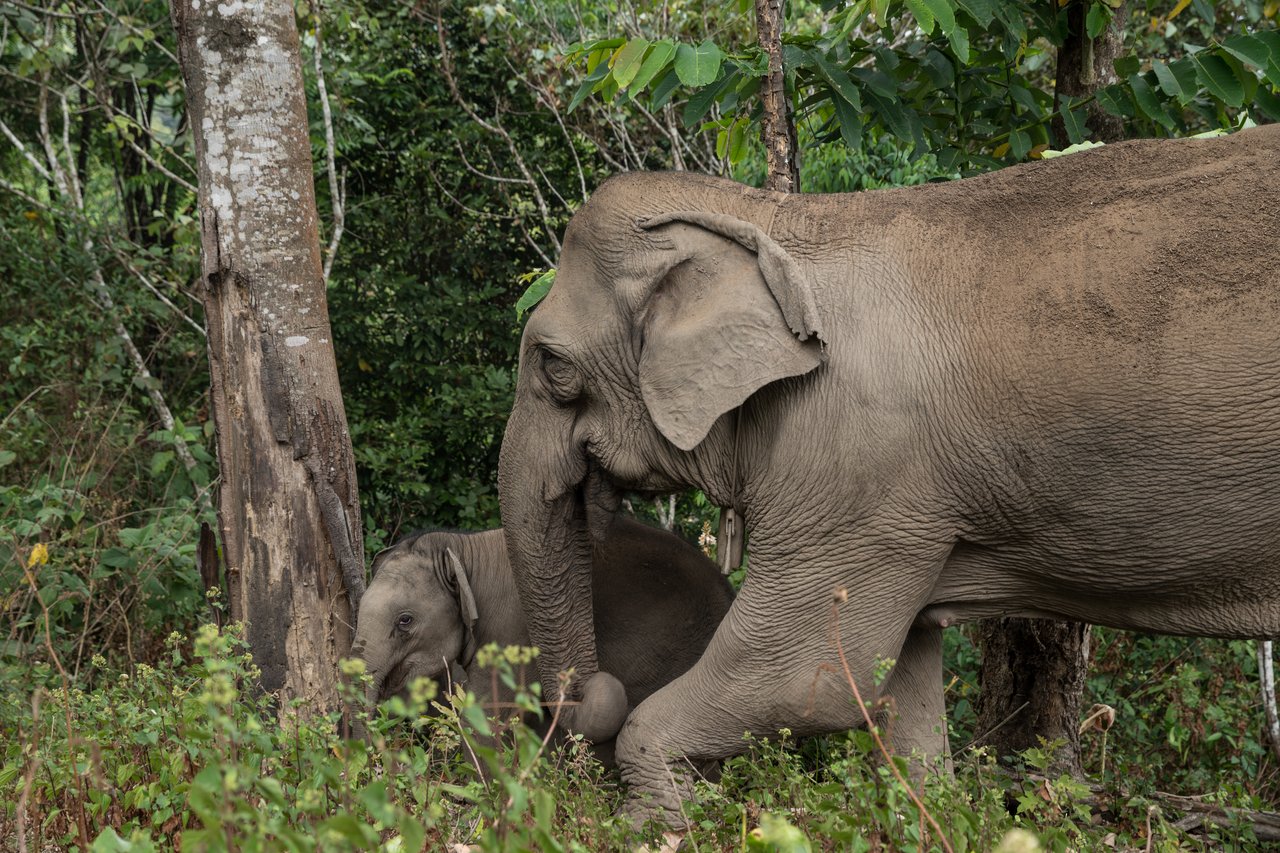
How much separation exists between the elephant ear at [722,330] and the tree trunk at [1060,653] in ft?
7.27

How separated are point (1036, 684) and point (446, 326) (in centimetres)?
414

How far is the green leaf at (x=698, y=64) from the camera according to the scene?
4.41m

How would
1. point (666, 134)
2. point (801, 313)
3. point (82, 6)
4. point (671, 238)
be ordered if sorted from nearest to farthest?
point (801, 313), point (671, 238), point (666, 134), point (82, 6)

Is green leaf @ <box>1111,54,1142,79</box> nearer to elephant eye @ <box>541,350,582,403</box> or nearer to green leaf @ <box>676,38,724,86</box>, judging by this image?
green leaf @ <box>676,38,724,86</box>

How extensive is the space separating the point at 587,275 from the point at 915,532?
1.39m

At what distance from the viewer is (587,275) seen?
4.45 metres

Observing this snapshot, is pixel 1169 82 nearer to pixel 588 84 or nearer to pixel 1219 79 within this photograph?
pixel 1219 79

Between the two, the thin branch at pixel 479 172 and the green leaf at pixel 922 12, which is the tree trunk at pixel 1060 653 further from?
the thin branch at pixel 479 172

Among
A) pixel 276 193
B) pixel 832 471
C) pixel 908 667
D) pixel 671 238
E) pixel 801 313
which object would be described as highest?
pixel 276 193

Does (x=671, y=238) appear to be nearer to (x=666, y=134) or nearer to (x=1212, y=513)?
(x=1212, y=513)

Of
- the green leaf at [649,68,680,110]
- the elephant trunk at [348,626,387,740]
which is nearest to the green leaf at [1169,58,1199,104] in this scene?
the green leaf at [649,68,680,110]

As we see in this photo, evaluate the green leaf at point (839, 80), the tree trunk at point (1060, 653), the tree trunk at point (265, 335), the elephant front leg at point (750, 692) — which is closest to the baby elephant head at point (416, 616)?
the tree trunk at point (265, 335)

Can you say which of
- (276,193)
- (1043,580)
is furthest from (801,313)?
(276,193)

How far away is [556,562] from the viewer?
464 centimetres
